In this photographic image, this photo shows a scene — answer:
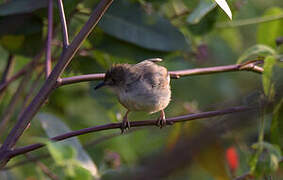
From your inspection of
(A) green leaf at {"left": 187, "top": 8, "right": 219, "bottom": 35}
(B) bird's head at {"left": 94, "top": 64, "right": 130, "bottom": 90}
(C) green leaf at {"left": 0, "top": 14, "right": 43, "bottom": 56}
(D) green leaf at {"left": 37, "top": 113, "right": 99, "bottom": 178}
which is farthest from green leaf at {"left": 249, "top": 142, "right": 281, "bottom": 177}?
(C) green leaf at {"left": 0, "top": 14, "right": 43, "bottom": 56}

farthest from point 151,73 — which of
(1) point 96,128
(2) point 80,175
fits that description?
(2) point 80,175

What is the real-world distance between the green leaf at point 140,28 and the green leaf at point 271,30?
2.10 feet

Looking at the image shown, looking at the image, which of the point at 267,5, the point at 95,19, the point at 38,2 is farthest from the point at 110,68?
the point at 267,5

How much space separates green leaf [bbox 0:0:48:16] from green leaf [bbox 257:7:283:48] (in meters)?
1.57

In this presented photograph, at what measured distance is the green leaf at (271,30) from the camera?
353 cm

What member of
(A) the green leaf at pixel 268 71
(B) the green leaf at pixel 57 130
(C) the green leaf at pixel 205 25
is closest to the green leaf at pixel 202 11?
(C) the green leaf at pixel 205 25

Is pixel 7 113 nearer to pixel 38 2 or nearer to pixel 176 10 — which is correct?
pixel 38 2

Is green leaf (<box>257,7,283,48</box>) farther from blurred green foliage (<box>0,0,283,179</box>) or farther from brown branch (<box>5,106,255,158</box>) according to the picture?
brown branch (<box>5,106,255,158</box>)

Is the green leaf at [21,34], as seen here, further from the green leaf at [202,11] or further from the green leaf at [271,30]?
the green leaf at [271,30]

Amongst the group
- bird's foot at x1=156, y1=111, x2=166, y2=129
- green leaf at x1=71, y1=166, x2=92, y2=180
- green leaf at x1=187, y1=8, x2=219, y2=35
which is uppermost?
green leaf at x1=187, y1=8, x2=219, y2=35

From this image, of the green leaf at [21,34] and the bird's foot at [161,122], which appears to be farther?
the green leaf at [21,34]

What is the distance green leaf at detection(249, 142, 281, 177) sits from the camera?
2420mm

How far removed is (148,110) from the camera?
312 cm

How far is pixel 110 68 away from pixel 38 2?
0.61 m
